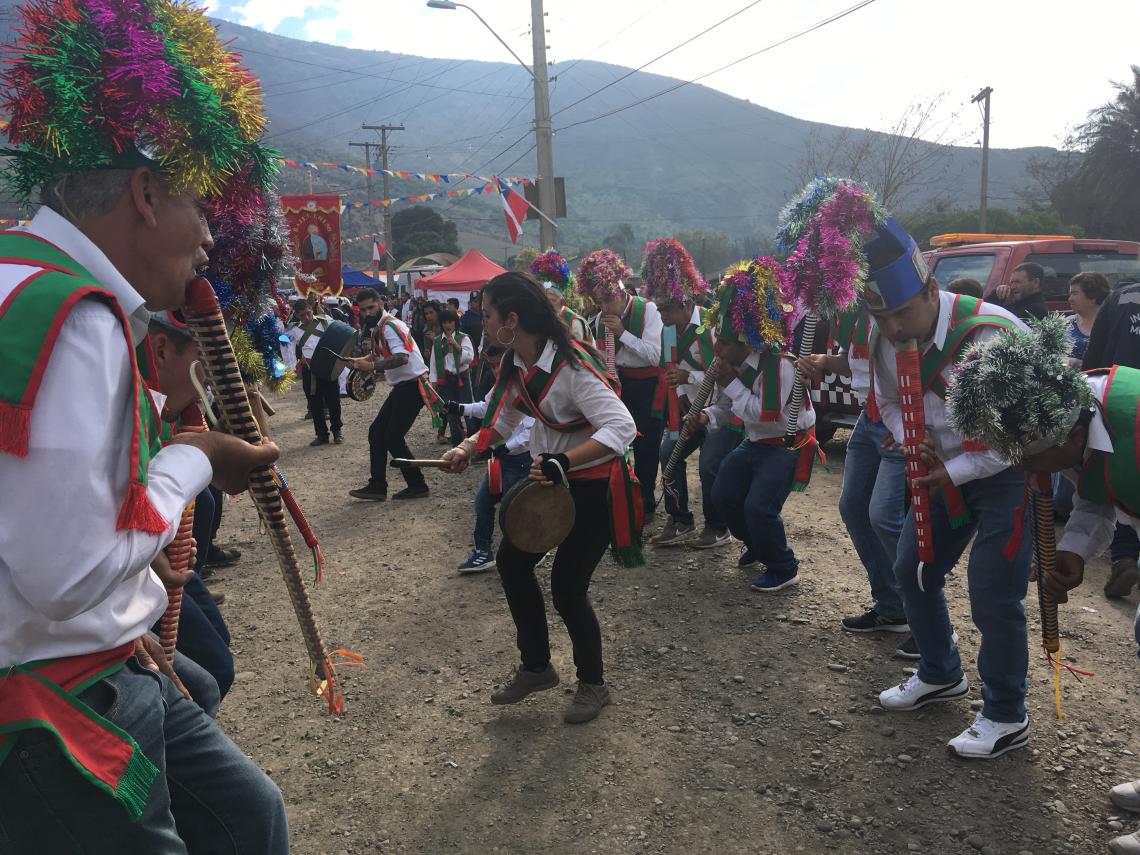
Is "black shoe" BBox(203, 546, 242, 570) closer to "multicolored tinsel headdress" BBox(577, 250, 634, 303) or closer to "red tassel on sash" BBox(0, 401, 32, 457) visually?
"multicolored tinsel headdress" BBox(577, 250, 634, 303)

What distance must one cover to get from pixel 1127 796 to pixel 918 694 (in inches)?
34.4

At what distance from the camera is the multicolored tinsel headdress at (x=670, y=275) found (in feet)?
22.6

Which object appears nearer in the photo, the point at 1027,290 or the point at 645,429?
the point at 645,429

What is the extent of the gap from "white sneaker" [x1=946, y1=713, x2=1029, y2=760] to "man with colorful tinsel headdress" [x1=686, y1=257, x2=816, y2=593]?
1916 millimetres

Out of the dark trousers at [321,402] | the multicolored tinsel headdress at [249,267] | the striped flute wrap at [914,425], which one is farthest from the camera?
the dark trousers at [321,402]

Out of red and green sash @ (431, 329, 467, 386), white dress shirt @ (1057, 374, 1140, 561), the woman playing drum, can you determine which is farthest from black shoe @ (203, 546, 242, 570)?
white dress shirt @ (1057, 374, 1140, 561)

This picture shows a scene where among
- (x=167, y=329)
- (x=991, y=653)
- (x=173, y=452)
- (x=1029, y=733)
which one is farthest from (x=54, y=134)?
(x=1029, y=733)

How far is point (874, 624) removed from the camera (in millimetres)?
4648

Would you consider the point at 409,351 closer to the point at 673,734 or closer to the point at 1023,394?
the point at 673,734

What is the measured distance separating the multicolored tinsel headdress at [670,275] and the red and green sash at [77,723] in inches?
230

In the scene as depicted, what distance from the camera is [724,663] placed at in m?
4.37

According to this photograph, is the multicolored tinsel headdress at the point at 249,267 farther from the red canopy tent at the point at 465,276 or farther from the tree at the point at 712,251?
the tree at the point at 712,251

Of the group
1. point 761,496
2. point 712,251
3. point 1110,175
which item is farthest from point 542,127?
point 712,251

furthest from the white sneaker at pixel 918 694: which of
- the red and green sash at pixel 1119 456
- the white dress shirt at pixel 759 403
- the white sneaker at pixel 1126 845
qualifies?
the white dress shirt at pixel 759 403
